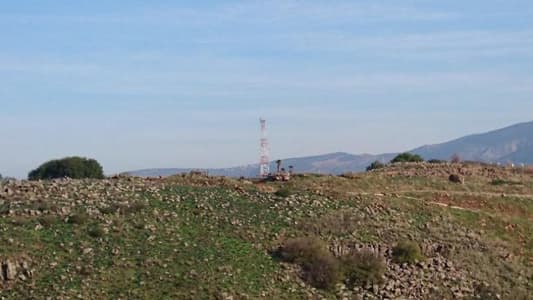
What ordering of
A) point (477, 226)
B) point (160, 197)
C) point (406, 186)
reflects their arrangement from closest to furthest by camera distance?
point (160, 197)
point (477, 226)
point (406, 186)

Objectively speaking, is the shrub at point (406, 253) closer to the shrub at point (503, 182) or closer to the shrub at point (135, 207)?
the shrub at point (135, 207)

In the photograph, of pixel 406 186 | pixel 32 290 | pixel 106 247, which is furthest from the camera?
pixel 406 186

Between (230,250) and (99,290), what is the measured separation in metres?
5.91

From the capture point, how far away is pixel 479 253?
3916cm

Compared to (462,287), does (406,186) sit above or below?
above

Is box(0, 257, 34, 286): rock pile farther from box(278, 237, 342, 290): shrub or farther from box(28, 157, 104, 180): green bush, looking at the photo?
box(28, 157, 104, 180): green bush

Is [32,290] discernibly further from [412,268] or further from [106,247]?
[412,268]

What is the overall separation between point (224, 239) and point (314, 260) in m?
3.24

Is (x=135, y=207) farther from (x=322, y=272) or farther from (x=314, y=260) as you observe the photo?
(x=322, y=272)

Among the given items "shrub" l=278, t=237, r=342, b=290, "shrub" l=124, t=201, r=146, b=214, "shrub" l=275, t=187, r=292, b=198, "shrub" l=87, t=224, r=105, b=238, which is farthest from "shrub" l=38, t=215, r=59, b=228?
"shrub" l=275, t=187, r=292, b=198

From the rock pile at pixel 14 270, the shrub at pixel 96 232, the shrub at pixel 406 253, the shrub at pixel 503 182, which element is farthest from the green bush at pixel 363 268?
the shrub at pixel 503 182

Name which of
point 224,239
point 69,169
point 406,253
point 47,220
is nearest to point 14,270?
point 47,220

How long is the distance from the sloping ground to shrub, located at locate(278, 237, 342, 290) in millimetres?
360

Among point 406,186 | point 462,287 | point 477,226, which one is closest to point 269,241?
point 462,287
